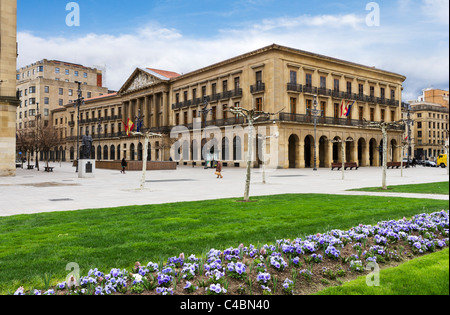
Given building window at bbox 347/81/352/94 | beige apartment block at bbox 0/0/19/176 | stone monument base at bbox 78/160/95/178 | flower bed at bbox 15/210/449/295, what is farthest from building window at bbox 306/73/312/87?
flower bed at bbox 15/210/449/295

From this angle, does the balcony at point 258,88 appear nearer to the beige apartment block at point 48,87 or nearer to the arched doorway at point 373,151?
the arched doorway at point 373,151

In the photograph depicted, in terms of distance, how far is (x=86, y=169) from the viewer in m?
28.3

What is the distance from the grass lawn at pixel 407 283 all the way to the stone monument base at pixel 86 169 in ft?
86.0

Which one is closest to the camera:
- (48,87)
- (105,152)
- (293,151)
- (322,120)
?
(322,120)

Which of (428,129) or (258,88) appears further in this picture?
(428,129)

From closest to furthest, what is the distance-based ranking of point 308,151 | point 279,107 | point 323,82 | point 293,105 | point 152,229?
point 152,229, point 279,107, point 293,105, point 323,82, point 308,151

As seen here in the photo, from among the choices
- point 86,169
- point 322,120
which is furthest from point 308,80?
point 86,169

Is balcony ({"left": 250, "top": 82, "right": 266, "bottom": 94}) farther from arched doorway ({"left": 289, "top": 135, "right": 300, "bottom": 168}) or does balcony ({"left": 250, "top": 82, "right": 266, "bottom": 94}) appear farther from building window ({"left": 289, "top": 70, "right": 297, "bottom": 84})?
arched doorway ({"left": 289, "top": 135, "right": 300, "bottom": 168})

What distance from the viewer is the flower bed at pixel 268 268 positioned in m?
4.04

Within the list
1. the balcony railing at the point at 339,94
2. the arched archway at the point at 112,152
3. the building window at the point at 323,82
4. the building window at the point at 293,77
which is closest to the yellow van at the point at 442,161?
the balcony railing at the point at 339,94

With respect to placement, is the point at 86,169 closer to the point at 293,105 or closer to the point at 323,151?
the point at 293,105

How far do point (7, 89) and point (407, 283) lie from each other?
99.9 feet
